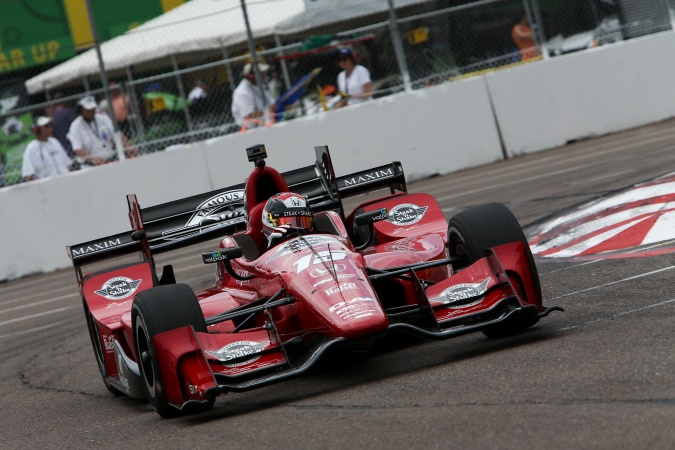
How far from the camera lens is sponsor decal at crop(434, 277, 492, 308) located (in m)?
6.60

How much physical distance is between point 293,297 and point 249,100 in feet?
35.8

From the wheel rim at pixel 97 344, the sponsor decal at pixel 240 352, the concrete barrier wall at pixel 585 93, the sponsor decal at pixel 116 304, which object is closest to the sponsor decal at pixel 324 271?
the sponsor decal at pixel 240 352

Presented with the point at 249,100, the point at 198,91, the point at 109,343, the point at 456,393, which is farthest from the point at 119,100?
the point at 456,393

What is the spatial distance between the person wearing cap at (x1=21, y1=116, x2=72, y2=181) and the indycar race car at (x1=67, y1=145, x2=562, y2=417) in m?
8.27

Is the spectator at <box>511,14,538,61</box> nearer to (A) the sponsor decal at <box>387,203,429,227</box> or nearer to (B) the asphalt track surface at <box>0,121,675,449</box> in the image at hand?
(B) the asphalt track surface at <box>0,121,675,449</box>

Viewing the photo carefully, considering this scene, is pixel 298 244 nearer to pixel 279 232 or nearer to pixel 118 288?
pixel 279 232

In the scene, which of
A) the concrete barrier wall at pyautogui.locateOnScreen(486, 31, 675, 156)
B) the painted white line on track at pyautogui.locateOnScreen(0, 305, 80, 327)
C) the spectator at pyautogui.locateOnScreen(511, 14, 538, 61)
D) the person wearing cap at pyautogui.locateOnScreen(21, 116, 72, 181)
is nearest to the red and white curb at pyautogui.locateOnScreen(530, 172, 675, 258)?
the painted white line on track at pyautogui.locateOnScreen(0, 305, 80, 327)

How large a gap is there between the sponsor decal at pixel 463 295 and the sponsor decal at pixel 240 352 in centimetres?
106

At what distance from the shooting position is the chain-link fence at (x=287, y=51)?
54.8ft

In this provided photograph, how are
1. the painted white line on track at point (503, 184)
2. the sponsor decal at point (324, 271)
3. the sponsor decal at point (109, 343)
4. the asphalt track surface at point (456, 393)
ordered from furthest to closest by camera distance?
the painted white line on track at point (503, 184), the sponsor decal at point (109, 343), the sponsor decal at point (324, 271), the asphalt track surface at point (456, 393)

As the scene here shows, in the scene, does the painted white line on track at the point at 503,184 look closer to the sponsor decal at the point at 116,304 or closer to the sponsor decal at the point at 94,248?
the sponsor decal at the point at 94,248

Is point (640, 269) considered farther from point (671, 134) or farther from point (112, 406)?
point (671, 134)

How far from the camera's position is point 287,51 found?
17.5 m

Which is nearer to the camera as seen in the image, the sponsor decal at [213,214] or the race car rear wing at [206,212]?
the race car rear wing at [206,212]
